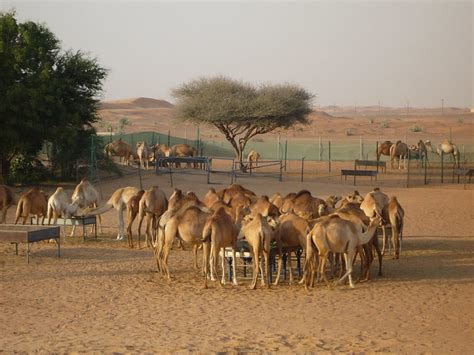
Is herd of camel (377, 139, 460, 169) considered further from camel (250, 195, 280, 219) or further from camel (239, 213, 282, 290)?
camel (239, 213, 282, 290)

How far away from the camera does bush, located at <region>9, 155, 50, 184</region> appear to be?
31.4 meters

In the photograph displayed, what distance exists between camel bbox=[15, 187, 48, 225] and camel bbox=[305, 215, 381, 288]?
8.32 m

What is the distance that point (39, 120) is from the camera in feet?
98.0

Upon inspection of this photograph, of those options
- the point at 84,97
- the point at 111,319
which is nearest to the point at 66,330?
the point at 111,319

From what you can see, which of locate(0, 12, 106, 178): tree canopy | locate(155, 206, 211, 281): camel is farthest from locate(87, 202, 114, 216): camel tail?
locate(0, 12, 106, 178): tree canopy

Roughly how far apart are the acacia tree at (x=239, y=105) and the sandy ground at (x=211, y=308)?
25488mm

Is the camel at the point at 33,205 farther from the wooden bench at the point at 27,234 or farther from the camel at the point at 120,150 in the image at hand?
the camel at the point at 120,150

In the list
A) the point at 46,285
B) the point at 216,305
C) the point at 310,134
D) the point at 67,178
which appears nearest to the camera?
the point at 216,305

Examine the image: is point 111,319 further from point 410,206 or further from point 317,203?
point 410,206

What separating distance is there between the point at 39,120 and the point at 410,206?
14.7 meters

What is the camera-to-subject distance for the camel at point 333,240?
44.0 ft

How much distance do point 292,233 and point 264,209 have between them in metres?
1.86

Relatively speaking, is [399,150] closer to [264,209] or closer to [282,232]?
[264,209]

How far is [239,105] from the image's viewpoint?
4291cm
